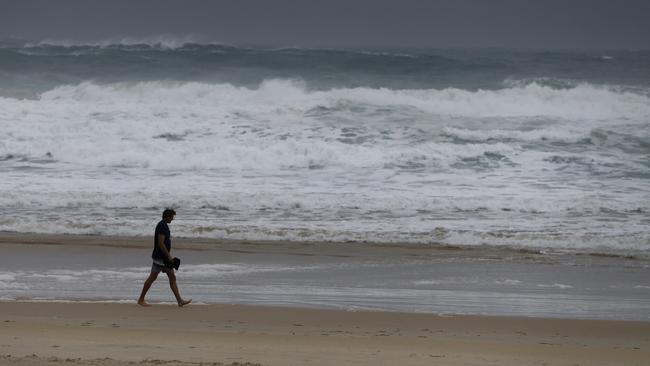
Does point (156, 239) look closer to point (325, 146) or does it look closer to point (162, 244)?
point (162, 244)

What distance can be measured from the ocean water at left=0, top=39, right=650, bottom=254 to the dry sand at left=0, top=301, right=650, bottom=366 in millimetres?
4638

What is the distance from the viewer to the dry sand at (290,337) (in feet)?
23.4

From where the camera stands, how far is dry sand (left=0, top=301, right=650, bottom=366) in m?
7.13

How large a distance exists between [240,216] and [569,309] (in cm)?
669

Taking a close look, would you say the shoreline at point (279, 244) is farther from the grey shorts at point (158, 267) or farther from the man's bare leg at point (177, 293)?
the man's bare leg at point (177, 293)

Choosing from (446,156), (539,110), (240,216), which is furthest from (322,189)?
(539,110)

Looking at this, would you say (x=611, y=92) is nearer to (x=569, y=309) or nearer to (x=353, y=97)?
(x=353, y=97)

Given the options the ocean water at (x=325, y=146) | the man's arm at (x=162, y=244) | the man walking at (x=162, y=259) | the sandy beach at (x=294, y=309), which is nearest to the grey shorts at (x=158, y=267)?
the man walking at (x=162, y=259)

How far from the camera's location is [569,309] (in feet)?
31.9

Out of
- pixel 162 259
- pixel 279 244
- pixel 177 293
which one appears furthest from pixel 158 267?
pixel 279 244

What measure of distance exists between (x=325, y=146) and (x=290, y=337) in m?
13.7

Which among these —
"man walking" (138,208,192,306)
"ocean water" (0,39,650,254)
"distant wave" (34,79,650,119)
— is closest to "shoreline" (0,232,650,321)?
"man walking" (138,208,192,306)

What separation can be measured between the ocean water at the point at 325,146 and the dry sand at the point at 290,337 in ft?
15.2

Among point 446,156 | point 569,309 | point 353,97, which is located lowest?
point 569,309
